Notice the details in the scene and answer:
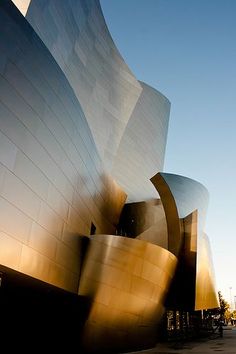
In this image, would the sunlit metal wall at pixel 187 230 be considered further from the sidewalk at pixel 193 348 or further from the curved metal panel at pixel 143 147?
the curved metal panel at pixel 143 147

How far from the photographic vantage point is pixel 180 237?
53.7 ft

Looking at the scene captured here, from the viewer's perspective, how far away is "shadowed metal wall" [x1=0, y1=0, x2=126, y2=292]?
24.0ft

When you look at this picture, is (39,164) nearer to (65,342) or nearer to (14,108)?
(14,108)

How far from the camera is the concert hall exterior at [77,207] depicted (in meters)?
7.75

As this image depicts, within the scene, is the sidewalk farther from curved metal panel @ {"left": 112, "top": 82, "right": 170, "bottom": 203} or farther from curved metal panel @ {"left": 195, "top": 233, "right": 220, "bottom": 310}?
curved metal panel @ {"left": 112, "top": 82, "right": 170, "bottom": 203}

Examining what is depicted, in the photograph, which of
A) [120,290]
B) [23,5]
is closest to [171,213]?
[120,290]

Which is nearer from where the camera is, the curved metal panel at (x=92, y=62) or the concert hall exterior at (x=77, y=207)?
the concert hall exterior at (x=77, y=207)

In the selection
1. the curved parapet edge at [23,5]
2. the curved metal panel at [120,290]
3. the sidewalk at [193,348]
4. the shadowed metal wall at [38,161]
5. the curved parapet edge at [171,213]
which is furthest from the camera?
the curved parapet edge at [171,213]

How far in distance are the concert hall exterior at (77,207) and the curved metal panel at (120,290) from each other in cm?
4

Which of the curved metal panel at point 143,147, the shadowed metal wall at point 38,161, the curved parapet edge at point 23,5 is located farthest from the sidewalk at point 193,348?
the curved parapet edge at point 23,5

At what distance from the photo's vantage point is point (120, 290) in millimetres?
11859

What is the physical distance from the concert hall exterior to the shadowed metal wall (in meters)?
0.03

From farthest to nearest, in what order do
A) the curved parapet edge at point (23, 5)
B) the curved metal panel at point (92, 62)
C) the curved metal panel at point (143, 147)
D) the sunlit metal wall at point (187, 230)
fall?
the curved metal panel at point (143, 147), the sunlit metal wall at point (187, 230), the curved metal panel at point (92, 62), the curved parapet edge at point (23, 5)

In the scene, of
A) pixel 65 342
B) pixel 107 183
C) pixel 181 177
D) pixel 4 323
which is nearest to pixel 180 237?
pixel 181 177
